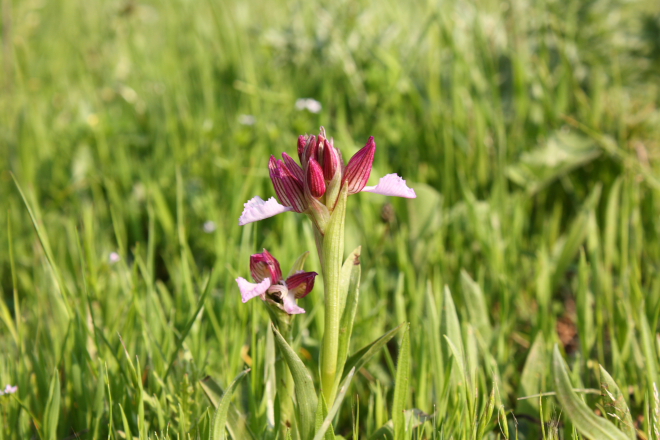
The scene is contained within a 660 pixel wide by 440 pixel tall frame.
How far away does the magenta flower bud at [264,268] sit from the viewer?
102 cm

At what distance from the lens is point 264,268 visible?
40.6 inches

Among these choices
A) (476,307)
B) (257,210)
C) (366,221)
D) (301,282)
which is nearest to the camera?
(257,210)

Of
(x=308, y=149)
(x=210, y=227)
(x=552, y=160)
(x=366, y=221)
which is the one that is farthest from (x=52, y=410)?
(x=552, y=160)

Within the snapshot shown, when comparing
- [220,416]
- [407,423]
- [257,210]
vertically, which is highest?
[257,210]

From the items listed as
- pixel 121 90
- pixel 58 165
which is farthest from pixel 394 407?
pixel 121 90

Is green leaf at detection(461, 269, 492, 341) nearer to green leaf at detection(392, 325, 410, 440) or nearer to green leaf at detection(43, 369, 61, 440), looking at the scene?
green leaf at detection(392, 325, 410, 440)

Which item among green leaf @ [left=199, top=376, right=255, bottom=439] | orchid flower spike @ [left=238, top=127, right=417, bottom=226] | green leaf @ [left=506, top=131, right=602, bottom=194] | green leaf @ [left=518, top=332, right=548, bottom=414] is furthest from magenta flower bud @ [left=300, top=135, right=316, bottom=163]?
green leaf @ [left=506, top=131, right=602, bottom=194]

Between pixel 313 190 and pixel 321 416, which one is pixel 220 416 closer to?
pixel 321 416

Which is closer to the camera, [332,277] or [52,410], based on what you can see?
[332,277]

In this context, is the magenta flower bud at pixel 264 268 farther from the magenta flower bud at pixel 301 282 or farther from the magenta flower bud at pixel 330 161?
the magenta flower bud at pixel 330 161

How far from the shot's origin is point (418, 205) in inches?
84.9

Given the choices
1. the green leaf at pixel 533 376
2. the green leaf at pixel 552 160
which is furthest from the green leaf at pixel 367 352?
the green leaf at pixel 552 160

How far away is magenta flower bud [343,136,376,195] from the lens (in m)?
0.95

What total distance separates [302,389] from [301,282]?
198 millimetres
